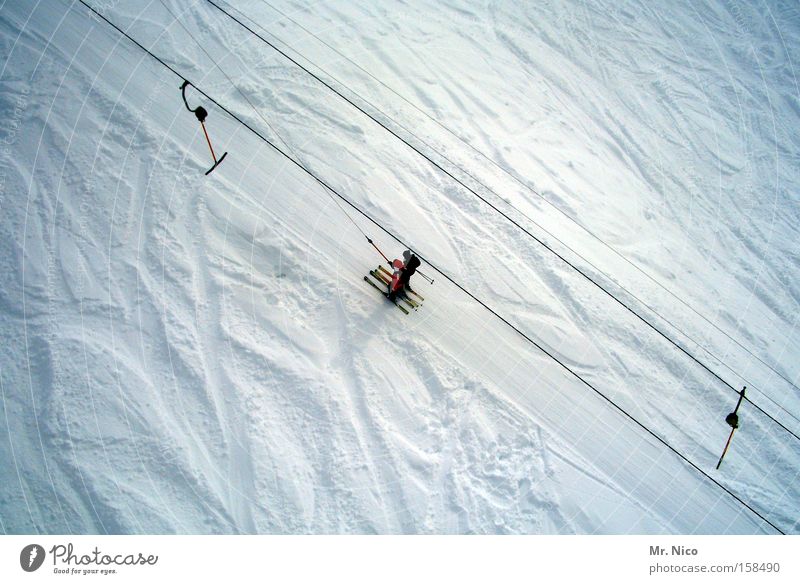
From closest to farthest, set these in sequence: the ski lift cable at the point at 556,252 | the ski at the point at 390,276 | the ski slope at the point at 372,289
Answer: the ski slope at the point at 372,289
the ski at the point at 390,276
the ski lift cable at the point at 556,252

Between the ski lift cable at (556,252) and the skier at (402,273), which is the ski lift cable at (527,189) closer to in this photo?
the ski lift cable at (556,252)

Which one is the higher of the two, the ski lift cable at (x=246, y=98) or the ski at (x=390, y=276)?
the ski lift cable at (x=246, y=98)

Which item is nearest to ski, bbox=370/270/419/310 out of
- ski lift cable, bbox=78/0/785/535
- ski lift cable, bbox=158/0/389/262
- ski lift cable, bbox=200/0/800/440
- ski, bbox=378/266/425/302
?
ski, bbox=378/266/425/302

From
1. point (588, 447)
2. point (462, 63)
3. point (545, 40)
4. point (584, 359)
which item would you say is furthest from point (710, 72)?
point (588, 447)


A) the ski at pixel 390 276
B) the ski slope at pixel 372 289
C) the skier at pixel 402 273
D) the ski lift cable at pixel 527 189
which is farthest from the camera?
the ski lift cable at pixel 527 189

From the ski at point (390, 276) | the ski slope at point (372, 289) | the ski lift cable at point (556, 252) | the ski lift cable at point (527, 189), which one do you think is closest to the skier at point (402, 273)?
the ski at point (390, 276)

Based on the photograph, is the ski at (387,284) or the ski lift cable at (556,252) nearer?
the ski at (387,284)

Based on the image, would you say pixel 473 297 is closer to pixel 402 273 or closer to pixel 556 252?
pixel 402 273
